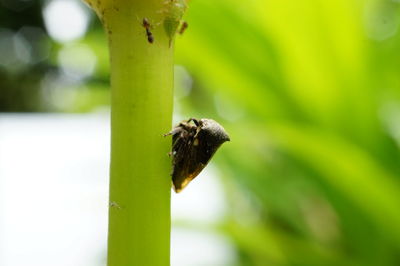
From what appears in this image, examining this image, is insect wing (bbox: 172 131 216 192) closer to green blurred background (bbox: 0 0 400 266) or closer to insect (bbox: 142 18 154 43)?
insect (bbox: 142 18 154 43)

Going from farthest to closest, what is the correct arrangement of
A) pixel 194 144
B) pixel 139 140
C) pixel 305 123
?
pixel 305 123 < pixel 194 144 < pixel 139 140

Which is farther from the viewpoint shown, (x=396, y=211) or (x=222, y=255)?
(x=222, y=255)

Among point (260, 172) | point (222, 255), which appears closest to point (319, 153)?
point (260, 172)

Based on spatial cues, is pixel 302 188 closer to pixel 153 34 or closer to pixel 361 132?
pixel 361 132

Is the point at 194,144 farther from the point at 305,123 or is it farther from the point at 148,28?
the point at 305,123

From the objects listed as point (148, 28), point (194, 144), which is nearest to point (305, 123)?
point (194, 144)

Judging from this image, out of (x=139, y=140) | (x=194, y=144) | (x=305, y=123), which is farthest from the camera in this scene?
(x=305, y=123)
